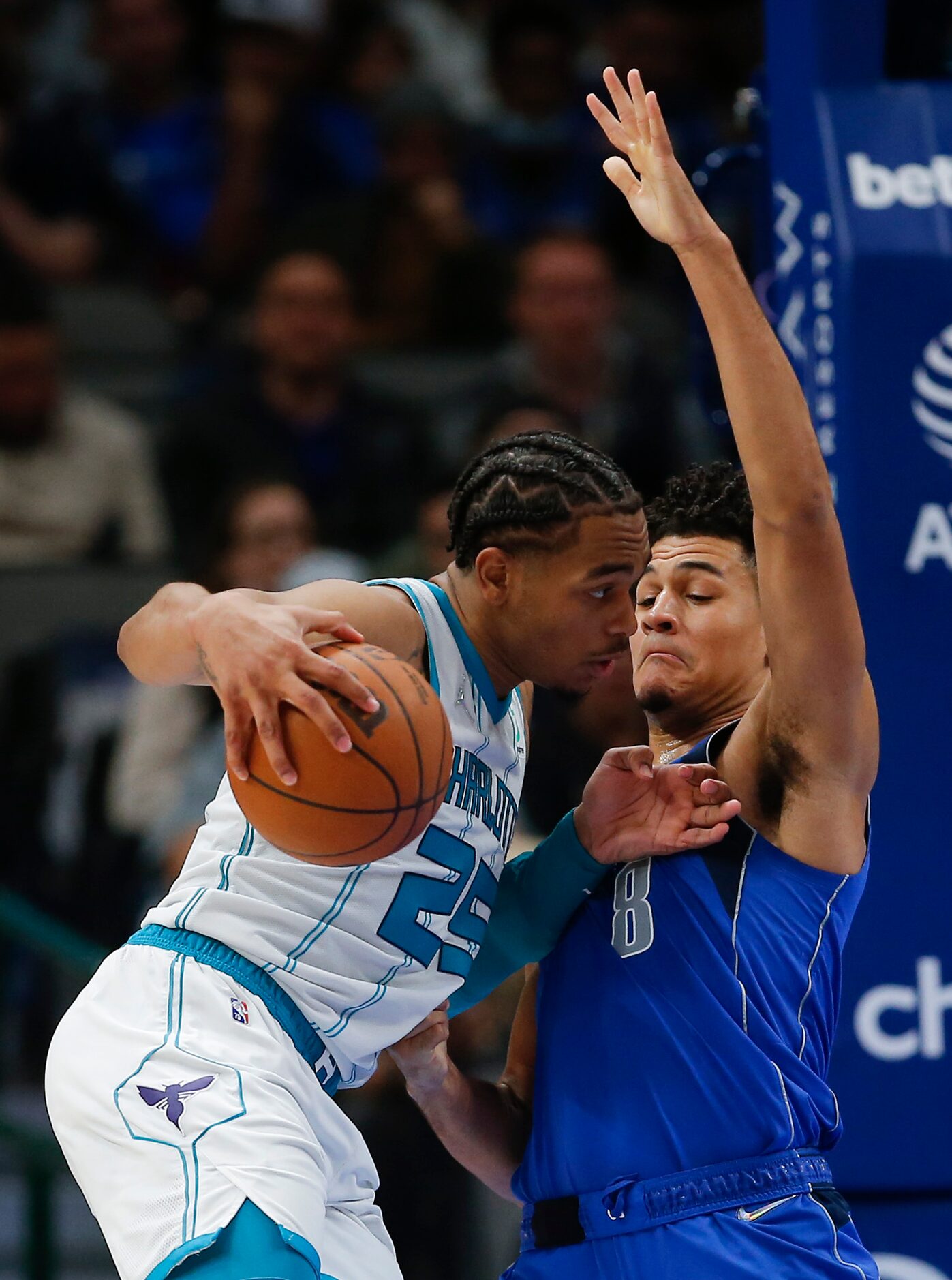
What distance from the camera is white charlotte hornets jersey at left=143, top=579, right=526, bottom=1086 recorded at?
2.68 m

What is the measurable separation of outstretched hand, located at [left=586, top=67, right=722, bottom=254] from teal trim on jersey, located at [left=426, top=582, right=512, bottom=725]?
71 centimetres

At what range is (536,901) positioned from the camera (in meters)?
3.00

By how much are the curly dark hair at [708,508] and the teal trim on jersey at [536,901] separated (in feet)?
1.95

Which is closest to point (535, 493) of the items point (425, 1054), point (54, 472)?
point (425, 1054)

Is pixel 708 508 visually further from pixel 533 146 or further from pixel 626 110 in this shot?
pixel 533 146

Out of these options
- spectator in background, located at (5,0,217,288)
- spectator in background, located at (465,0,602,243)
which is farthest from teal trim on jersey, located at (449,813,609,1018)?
spectator in background, located at (465,0,602,243)

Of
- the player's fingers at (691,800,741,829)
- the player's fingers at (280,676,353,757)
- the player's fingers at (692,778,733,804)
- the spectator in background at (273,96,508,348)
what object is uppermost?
the spectator in background at (273,96,508,348)

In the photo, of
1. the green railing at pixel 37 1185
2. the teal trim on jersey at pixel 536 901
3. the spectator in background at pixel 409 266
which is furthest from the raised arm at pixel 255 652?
the spectator in background at pixel 409 266

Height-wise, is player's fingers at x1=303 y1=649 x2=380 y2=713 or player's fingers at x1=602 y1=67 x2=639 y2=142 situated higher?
player's fingers at x1=602 y1=67 x2=639 y2=142

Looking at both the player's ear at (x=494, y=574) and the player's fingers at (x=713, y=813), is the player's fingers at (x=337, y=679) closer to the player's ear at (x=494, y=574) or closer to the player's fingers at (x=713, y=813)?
the player's ear at (x=494, y=574)

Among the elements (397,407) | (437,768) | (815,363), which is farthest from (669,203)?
(397,407)

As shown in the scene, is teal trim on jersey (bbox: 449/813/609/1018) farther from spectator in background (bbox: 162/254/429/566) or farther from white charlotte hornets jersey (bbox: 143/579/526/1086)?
spectator in background (bbox: 162/254/429/566)

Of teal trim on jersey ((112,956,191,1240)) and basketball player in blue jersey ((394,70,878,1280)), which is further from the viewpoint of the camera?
basketball player in blue jersey ((394,70,878,1280))

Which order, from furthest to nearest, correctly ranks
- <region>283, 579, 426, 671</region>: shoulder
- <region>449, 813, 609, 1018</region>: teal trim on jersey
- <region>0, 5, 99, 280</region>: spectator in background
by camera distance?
<region>0, 5, 99, 280</region>: spectator in background → <region>449, 813, 609, 1018</region>: teal trim on jersey → <region>283, 579, 426, 671</region>: shoulder
